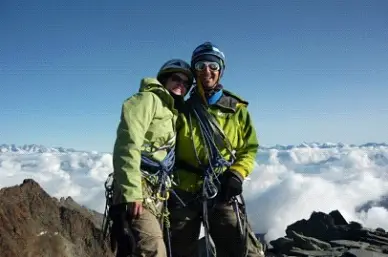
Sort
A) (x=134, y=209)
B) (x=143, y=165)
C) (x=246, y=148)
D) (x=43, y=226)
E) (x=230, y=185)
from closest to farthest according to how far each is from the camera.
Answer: (x=134, y=209) < (x=143, y=165) < (x=230, y=185) < (x=246, y=148) < (x=43, y=226)

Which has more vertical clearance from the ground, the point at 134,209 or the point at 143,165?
the point at 143,165

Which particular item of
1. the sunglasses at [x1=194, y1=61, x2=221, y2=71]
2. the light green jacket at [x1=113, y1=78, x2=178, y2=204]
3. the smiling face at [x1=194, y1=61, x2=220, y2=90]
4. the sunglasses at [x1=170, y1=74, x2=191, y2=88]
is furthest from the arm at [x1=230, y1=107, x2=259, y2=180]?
the light green jacket at [x1=113, y1=78, x2=178, y2=204]

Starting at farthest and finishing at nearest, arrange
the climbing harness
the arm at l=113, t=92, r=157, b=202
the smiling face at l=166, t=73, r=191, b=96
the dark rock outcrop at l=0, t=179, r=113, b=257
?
1. the dark rock outcrop at l=0, t=179, r=113, b=257
2. the smiling face at l=166, t=73, r=191, b=96
3. the climbing harness
4. the arm at l=113, t=92, r=157, b=202

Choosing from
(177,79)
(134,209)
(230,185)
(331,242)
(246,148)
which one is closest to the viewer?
(134,209)

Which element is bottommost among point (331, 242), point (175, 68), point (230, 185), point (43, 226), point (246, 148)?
point (331, 242)

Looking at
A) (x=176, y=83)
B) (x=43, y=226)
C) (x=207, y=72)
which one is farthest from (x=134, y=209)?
(x=43, y=226)

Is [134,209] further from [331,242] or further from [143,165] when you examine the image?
[331,242]

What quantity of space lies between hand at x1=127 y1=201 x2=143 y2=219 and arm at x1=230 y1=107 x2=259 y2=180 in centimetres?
184

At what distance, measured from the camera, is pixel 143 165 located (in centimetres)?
537

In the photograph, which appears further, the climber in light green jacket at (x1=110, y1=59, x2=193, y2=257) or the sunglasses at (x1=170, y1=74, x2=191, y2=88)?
the sunglasses at (x1=170, y1=74, x2=191, y2=88)

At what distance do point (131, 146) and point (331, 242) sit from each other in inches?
546

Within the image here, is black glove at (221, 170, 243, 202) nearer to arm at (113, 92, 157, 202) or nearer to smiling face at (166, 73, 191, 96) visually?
smiling face at (166, 73, 191, 96)

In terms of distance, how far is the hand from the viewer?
185 inches

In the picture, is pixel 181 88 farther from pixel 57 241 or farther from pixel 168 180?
pixel 57 241
